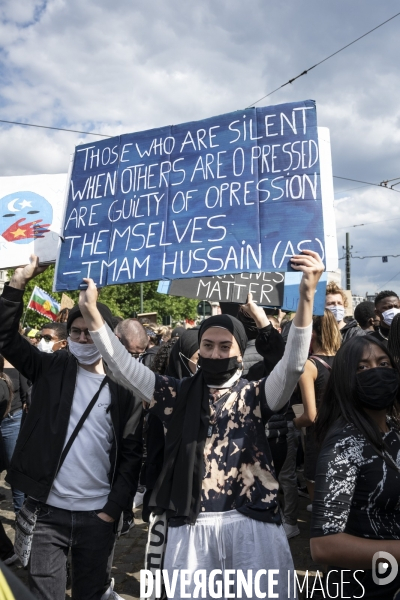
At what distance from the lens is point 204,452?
98.7 inches

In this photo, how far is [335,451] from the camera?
2.14 metres

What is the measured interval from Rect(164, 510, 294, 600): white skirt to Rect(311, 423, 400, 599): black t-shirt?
392 millimetres

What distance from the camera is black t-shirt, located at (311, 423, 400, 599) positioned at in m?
2.02

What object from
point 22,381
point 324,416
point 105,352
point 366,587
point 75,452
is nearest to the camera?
point 366,587

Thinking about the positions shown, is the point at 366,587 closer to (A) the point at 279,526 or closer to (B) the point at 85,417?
(A) the point at 279,526

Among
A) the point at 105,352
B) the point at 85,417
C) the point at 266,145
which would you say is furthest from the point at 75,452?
the point at 266,145

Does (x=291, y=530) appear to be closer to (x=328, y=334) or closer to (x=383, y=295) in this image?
(x=328, y=334)

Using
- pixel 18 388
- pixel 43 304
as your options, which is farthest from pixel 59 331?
pixel 43 304

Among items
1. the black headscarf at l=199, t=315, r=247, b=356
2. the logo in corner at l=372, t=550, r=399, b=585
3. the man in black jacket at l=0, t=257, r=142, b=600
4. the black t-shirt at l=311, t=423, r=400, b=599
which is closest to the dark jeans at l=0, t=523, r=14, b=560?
the man in black jacket at l=0, t=257, r=142, b=600

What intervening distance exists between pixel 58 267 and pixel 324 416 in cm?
215

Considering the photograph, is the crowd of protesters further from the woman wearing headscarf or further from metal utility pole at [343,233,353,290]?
metal utility pole at [343,233,353,290]

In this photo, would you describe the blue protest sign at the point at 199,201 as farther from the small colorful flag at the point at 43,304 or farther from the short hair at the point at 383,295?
the small colorful flag at the point at 43,304

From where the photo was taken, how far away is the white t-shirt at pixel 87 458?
2998 mm

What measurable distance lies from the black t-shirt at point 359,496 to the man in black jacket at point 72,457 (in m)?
1.38
